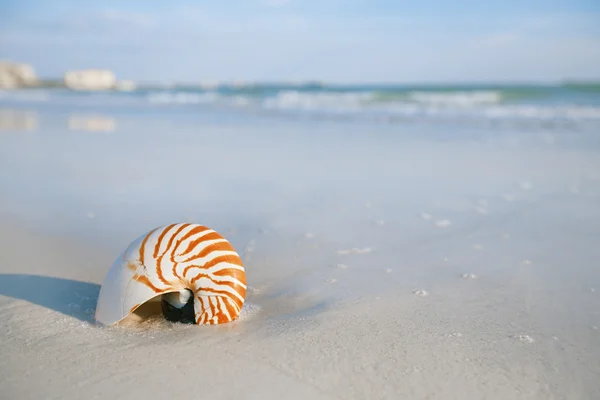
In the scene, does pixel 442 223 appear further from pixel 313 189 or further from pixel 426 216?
pixel 313 189

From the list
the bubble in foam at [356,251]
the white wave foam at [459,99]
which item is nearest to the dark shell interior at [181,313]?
the bubble in foam at [356,251]

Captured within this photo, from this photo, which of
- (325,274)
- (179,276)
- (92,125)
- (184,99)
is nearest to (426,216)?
(325,274)

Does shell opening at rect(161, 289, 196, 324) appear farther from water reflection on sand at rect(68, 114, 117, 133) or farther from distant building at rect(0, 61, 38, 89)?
distant building at rect(0, 61, 38, 89)

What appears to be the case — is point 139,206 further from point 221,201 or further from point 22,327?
point 22,327

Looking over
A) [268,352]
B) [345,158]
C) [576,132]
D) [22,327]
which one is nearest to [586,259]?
[268,352]

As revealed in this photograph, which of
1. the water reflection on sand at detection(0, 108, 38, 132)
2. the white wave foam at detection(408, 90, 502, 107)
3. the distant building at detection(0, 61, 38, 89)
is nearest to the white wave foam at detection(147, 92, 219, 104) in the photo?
the white wave foam at detection(408, 90, 502, 107)

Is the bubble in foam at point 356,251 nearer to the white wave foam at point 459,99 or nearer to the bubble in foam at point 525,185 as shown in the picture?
the bubble in foam at point 525,185
